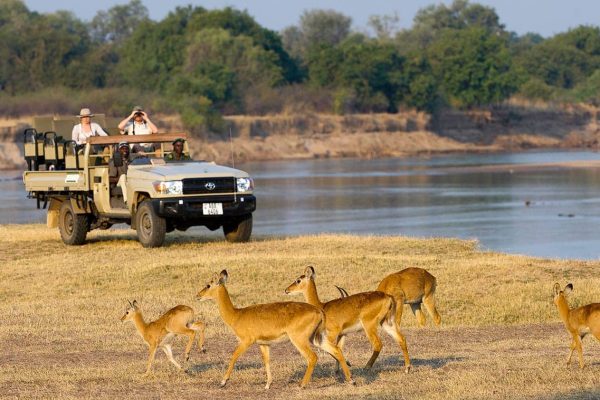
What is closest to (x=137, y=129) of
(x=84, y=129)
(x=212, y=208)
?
(x=84, y=129)

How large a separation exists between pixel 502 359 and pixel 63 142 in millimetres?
13941

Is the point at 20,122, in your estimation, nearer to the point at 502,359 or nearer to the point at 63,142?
the point at 63,142

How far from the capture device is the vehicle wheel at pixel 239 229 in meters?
22.9

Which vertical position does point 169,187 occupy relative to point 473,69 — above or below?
below

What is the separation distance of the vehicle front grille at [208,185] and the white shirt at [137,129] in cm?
268

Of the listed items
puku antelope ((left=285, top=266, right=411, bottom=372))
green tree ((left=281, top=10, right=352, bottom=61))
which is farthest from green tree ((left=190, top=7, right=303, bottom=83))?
puku antelope ((left=285, top=266, right=411, bottom=372))

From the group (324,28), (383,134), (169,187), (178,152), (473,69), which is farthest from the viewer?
(324,28)

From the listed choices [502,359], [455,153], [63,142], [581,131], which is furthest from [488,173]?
[502,359]

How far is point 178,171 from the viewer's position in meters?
22.0

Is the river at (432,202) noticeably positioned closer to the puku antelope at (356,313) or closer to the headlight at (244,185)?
the headlight at (244,185)

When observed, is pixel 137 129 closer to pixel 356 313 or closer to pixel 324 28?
pixel 356 313

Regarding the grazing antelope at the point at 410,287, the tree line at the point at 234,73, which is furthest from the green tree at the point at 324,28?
the grazing antelope at the point at 410,287

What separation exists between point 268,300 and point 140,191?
557 cm

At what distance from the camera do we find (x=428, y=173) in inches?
2628
